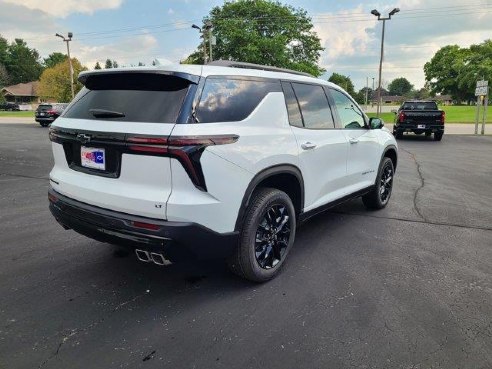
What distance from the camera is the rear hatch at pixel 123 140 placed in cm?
267

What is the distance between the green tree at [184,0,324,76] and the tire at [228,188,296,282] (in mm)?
37032

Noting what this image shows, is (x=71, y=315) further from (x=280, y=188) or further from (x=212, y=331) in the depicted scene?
(x=280, y=188)

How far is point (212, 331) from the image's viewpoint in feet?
9.09

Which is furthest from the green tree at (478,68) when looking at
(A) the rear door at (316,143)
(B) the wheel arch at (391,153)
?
(A) the rear door at (316,143)

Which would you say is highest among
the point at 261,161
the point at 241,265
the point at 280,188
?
the point at 261,161

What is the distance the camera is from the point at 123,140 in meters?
2.74

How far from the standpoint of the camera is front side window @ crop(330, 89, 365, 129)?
458 cm

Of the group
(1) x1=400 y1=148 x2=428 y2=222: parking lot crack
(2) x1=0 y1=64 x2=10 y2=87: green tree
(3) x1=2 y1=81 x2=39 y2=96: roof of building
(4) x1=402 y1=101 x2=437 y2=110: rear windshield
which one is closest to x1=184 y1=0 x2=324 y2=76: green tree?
(4) x1=402 y1=101 x2=437 y2=110: rear windshield

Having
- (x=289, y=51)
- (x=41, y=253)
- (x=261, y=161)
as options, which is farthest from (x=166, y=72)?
(x=289, y=51)

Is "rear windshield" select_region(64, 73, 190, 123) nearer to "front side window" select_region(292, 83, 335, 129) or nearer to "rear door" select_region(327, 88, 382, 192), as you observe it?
"front side window" select_region(292, 83, 335, 129)

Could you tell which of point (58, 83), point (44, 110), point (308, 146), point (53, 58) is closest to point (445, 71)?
point (58, 83)

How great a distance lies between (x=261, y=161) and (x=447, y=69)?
9913 centimetres

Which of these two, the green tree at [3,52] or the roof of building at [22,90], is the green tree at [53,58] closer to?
the green tree at [3,52]

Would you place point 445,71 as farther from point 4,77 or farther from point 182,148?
point 4,77
